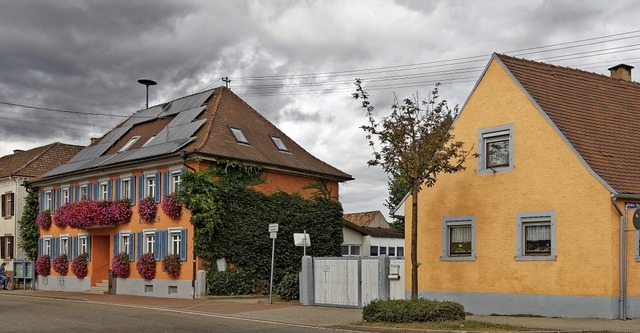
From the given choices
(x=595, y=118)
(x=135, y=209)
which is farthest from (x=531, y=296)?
(x=135, y=209)

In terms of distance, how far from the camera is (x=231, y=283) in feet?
107

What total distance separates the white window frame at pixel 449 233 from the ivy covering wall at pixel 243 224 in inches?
355

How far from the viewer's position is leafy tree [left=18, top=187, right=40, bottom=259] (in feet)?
150

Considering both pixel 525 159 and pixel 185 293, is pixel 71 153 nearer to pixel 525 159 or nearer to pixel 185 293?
pixel 185 293

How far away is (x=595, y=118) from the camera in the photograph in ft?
76.9

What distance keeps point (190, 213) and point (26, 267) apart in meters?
17.3

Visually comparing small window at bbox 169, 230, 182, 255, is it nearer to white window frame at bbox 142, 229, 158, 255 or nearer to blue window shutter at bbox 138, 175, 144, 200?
white window frame at bbox 142, 229, 158, 255

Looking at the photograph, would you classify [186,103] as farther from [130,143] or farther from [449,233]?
[449,233]

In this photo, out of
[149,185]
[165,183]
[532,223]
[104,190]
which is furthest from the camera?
[104,190]

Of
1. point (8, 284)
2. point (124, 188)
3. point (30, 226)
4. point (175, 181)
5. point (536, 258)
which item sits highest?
point (175, 181)

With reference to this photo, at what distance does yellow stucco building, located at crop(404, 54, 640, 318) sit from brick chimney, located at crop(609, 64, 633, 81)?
1514 millimetres

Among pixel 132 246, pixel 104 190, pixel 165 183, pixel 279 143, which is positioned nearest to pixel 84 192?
pixel 104 190

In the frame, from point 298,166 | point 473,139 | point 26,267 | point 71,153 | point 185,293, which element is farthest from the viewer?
point 71,153

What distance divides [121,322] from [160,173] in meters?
15.2
